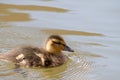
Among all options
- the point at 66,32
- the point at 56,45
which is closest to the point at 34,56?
the point at 56,45

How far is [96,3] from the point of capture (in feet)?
25.0

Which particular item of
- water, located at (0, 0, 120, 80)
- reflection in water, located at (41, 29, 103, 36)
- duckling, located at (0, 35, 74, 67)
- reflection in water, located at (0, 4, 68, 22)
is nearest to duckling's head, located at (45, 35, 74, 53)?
duckling, located at (0, 35, 74, 67)

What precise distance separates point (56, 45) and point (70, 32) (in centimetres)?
84

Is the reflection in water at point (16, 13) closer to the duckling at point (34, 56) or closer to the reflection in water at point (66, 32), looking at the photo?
the reflection in water at point (66, 32)

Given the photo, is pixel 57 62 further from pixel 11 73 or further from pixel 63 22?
pixel 63 22

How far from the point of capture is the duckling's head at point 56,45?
5.80 meters

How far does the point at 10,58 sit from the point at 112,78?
40.9 inches

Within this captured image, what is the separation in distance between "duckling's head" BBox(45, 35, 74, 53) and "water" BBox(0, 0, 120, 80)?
157 millimetres

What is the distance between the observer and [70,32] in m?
6.70

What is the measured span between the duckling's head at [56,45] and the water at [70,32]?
0.52ft

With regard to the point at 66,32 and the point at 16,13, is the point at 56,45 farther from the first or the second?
the point at 16,13

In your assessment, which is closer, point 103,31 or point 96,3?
point 103,31

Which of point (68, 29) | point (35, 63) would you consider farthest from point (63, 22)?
point (35, 63)

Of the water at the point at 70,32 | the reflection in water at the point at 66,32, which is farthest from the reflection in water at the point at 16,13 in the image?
the reflection in water at the point at 66,32
